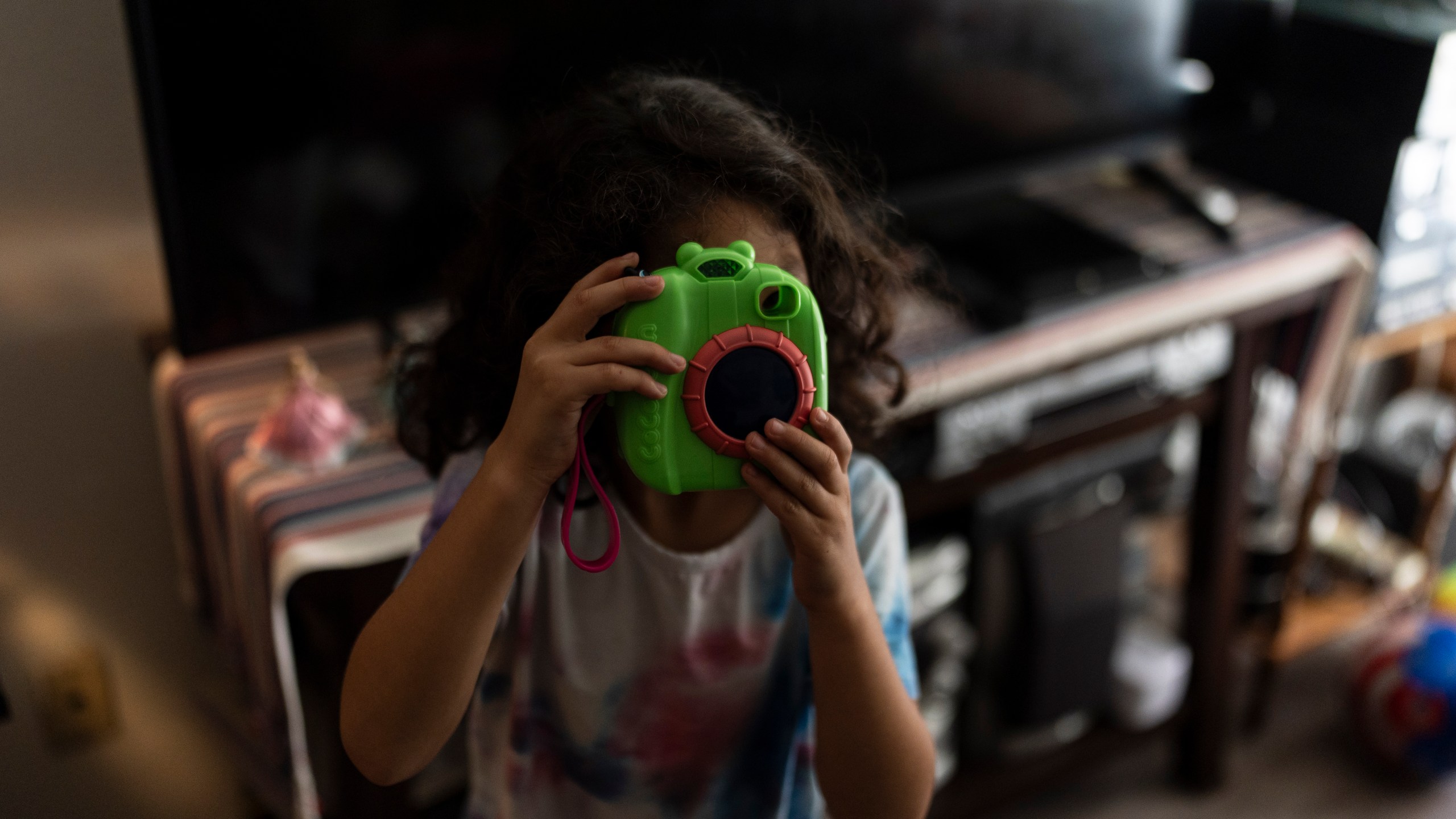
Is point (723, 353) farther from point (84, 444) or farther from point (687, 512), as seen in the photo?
point (84, 444)

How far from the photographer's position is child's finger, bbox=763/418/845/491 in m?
0.51

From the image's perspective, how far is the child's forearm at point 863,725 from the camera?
607 millimetres

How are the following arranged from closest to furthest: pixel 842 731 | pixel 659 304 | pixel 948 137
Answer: pixel 659 304
pixel 842 731
pixel 948 137

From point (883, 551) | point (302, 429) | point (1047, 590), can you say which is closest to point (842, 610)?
point (883, 551)

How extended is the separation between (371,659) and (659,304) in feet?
0.83

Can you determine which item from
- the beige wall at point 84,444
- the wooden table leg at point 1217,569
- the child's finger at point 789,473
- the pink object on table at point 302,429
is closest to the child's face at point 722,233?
the child's finger at point 789,473

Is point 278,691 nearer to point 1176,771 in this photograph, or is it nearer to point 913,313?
point 913,313

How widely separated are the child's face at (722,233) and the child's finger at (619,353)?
0.09 metres

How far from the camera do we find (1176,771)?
1.54 meters

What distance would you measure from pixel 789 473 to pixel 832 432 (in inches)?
1.2

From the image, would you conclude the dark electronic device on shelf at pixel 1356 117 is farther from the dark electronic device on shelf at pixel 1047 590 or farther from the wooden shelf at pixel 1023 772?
the wooden shelf at pixel 1023 772

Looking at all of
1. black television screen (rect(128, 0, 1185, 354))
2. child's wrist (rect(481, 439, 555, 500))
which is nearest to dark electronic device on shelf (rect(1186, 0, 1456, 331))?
black television screen (rect(128, 0, 1185, 354))

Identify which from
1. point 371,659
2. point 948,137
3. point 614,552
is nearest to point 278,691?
point 371,659

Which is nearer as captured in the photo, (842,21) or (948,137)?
(842,21)
